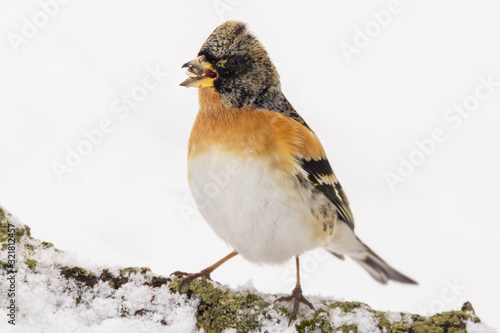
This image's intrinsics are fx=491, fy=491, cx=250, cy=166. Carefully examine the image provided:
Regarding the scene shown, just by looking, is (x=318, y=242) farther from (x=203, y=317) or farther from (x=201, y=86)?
(x=201, y=86)

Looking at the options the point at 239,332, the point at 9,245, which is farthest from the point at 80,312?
the point at 239,332

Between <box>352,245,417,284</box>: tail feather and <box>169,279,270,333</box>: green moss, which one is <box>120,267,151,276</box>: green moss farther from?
<box>352,245,417,284</box>: tail feather

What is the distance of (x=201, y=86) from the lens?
7.80 ft

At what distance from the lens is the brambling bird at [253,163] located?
2.21 m

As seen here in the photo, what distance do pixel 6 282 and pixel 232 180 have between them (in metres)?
1.01

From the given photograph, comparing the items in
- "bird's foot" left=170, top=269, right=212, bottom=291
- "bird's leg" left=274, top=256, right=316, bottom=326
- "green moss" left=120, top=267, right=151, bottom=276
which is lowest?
"bird's leg" left=274, top=256, right=316, bottom=326

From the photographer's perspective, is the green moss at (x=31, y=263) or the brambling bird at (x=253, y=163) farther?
the brambling bird at (x=253, y=163)

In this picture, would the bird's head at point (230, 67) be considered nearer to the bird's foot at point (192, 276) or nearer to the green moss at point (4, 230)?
the bird's foot at point (192, 276)

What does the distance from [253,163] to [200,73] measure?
1.81ft

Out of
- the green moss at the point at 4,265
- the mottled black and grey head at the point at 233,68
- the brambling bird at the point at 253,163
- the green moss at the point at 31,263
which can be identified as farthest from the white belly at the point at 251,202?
the green moss at the point at 4,265

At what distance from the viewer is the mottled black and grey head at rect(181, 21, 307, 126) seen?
2.38 metres

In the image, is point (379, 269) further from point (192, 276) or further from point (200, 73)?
point (200, 73)

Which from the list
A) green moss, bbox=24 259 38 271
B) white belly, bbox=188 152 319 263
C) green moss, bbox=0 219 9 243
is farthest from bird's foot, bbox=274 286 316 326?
green moss, bbox=0 219 9 243

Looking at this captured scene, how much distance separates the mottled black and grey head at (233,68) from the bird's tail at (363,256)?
0.87 m
